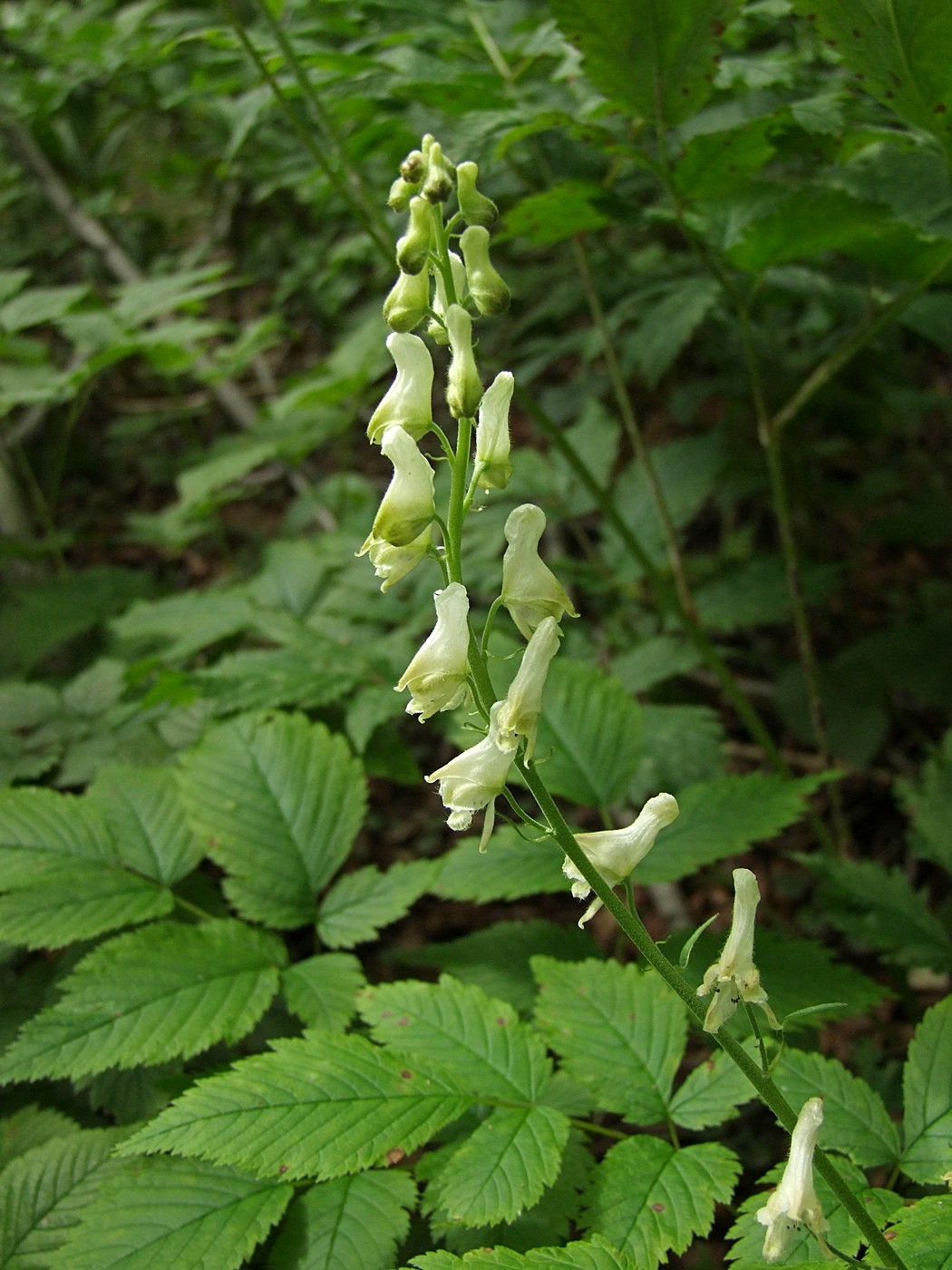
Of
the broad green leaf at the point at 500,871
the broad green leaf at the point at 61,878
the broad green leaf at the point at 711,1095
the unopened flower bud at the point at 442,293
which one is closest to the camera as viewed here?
the unopened flower bud at the point at 442,293

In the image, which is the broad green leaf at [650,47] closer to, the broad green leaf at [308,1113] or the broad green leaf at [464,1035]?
the broad green leaf at [464,1035]

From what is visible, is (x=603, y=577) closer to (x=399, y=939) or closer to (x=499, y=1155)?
(x=399, y=939)

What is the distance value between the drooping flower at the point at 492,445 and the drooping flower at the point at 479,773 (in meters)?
0.39

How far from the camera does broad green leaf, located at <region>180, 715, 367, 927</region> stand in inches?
105

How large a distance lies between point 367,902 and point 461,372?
164 centimetres

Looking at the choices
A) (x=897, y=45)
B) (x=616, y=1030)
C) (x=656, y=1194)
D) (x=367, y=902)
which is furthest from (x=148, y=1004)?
(x=897, y=45)

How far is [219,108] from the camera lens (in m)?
6.25

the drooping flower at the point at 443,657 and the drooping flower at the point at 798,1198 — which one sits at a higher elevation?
the drooping flower at the point at 443,657

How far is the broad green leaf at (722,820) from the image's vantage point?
2.59 meters

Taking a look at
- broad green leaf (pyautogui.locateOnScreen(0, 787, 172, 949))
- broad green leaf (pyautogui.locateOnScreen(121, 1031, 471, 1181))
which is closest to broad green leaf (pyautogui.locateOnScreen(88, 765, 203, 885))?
broad green leaf (pyautogui.locateOnScreen(0, 787, 172, 949))

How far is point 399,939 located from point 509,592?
3174mm

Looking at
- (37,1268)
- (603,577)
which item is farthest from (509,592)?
(603,577)

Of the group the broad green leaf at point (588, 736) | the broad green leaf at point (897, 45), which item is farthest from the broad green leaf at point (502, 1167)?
the broad green leaf at point (897, 45)

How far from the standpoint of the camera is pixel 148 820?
9.45 feet
